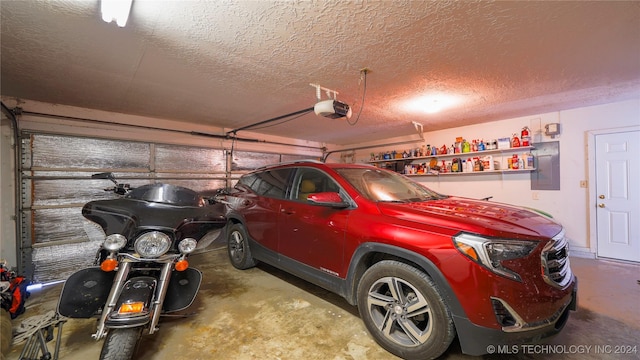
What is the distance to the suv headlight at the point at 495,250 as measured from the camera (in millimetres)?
1412

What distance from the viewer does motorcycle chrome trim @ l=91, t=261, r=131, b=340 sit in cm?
148

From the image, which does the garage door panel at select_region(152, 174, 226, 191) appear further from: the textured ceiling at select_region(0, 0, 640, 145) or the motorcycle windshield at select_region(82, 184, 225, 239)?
the motorcycle windshield at select_region(82, 184, 225, 239)

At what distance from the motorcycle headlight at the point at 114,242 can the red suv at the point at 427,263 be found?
1440mm

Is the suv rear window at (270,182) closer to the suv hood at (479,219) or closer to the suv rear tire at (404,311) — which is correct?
the suv hood at (479,219)

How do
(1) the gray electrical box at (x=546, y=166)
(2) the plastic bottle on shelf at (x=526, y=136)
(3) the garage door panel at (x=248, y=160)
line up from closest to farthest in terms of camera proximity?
1. (1) the gray electrical box at (x=546, y=166)
2. (2) the plastic bottle on shelf at (x=526, y=136)
3. (3) the garage door panel at (x=248, y=160)

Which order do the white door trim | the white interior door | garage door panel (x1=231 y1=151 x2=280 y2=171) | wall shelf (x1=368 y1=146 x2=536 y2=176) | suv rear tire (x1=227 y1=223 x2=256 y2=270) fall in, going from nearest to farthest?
1. suv rear tire (x1=227 y1=223 x2=256 y2=270)
2. the white interior door
3. the white door trim
4. wall shelf (x1=368 y1=146 x2=536 y2=176)
5. garage door panel (x1=231 y1=151 x2=280 y2=171)

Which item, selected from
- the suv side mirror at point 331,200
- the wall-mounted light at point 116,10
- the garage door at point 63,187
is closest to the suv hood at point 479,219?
the suv side mirror at point 331,200

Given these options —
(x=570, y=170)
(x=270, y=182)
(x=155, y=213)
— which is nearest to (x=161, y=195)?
(x=155, y=213)

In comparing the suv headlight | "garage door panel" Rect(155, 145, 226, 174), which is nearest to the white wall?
the suv headlight

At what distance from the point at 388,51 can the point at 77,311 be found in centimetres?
322

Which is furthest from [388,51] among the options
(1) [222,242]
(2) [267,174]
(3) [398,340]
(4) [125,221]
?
(1) [222,242]

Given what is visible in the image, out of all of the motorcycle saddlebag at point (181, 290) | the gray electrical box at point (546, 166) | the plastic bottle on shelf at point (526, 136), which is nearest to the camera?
the motorcycle saddlebag at point (181, 290)

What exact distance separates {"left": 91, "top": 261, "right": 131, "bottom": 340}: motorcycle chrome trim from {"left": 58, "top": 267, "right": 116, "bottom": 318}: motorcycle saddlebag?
22cm

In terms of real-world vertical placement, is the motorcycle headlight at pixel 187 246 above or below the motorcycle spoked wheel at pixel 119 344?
above
